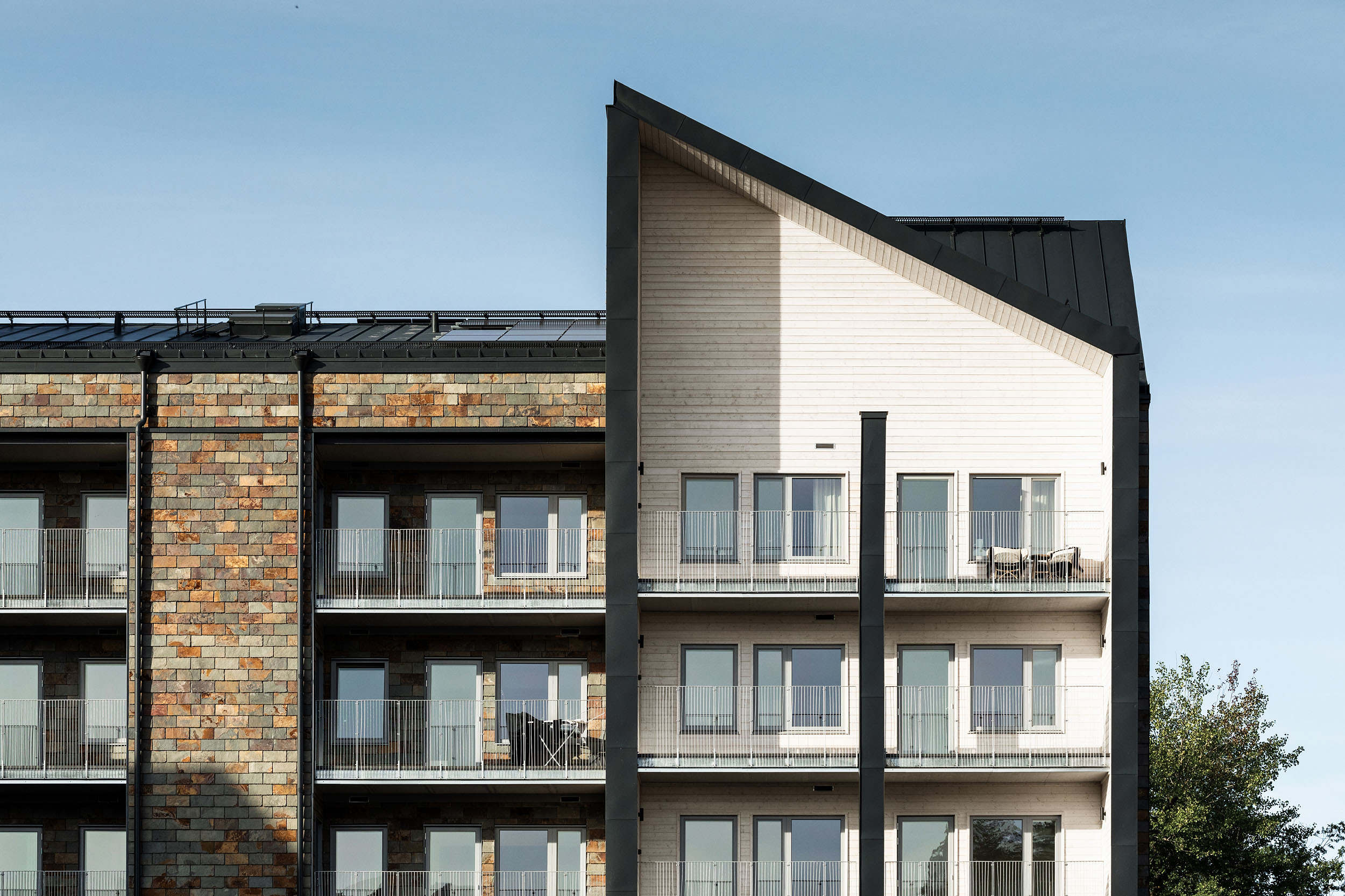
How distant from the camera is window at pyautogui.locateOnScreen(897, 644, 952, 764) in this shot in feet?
105

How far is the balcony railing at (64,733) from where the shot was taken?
107 feet

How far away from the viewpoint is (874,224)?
3291cm

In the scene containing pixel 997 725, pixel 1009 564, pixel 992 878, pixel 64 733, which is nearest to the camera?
pixel 992 878

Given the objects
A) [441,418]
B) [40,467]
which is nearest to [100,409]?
[40,467]

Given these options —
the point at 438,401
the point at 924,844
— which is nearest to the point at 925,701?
the point at 924,844

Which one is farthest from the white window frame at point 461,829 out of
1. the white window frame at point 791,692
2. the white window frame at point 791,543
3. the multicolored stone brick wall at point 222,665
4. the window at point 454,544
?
the white window frame at point 791,543

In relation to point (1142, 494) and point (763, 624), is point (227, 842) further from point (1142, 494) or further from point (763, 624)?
point (1142, 494)

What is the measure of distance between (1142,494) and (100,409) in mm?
19878

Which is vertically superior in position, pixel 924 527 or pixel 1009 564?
pixel 924 527

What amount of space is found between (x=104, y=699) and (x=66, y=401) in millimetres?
5840

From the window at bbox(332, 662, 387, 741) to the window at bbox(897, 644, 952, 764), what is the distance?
993 centimetres

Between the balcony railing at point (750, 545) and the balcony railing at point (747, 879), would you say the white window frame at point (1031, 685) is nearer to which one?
the balcony railing at point (750, 545)

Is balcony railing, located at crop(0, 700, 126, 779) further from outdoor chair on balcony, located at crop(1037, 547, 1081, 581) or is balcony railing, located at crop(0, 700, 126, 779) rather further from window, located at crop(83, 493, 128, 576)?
outdoor chair on balcony, located at crop(1037, 547, 1081, 581)

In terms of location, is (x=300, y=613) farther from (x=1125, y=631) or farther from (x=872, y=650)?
(x=1125, y=631)
